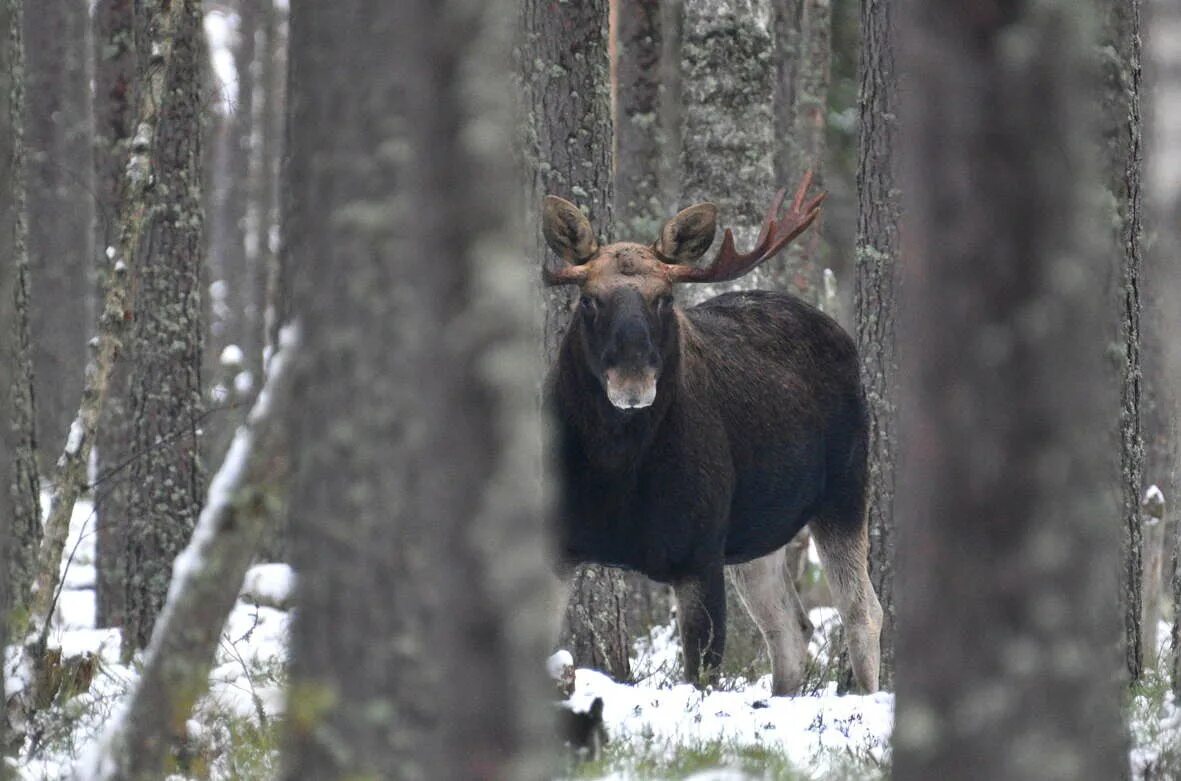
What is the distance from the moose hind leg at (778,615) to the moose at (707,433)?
13 millimetres

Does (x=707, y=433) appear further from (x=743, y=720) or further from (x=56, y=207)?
(x=56, y=207)

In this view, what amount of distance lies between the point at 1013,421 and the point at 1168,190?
18570 millimetres

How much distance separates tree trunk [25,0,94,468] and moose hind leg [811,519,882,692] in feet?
31.4

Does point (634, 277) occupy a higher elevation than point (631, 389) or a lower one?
higher

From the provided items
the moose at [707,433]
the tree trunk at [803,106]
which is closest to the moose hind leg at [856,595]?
the moose at [707,433]

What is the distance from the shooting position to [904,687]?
3.12m

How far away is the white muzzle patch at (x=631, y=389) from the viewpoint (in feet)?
25.6

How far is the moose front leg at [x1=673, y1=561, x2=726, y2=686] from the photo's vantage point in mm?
8352

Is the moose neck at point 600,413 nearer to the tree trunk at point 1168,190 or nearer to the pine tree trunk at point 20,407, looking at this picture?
the tree trunk at point 1168,190

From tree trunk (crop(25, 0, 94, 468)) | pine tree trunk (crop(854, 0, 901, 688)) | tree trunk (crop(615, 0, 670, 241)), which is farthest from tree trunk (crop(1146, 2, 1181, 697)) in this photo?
tree trunk (crop(25, 0, 94, 468))

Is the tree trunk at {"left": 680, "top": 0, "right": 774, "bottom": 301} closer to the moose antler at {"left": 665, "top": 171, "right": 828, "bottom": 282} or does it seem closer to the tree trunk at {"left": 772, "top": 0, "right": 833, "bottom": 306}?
the moose antler at {"left": 665, "top": 171, "right": 828, "bottom": 282}

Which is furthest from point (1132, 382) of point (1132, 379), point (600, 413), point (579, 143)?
point (579, 143)

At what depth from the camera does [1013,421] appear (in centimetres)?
297

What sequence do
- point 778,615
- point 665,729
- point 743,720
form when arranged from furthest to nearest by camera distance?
point 778,615, point 743,720, point 665,729
